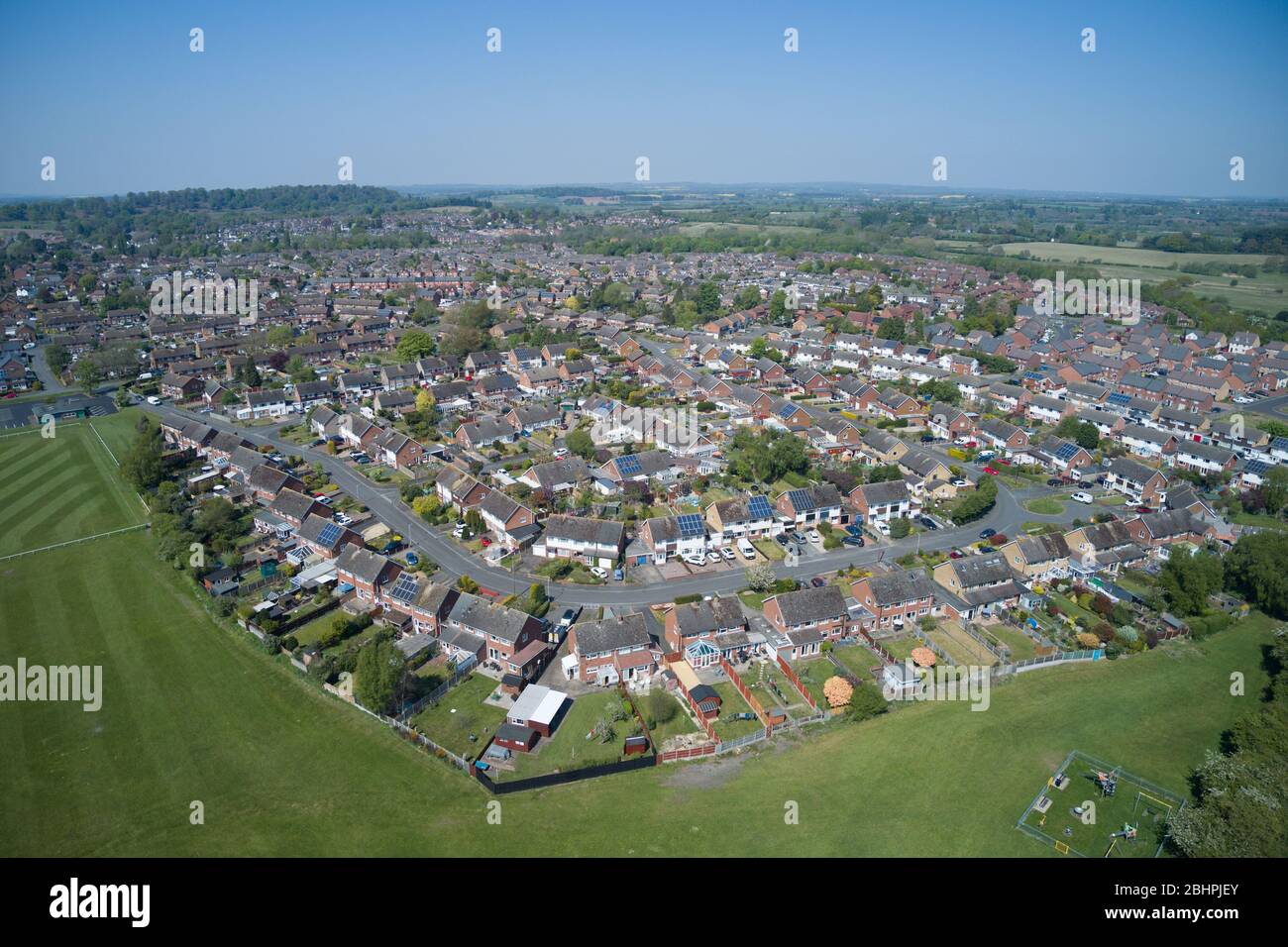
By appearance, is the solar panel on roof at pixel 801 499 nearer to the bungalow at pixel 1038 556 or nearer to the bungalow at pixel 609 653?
the bungalow at pixel 1038 556

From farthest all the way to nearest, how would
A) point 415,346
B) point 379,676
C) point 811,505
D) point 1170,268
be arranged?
point 1170,268 → point 415,346 → point 811,505 → point 379,676

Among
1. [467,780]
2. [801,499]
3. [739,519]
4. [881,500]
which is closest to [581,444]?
[739,519]

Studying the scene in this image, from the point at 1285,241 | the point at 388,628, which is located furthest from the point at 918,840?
the point at 1285,241

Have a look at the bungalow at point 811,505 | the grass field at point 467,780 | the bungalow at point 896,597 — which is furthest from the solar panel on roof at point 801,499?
the grass field at point 467,780

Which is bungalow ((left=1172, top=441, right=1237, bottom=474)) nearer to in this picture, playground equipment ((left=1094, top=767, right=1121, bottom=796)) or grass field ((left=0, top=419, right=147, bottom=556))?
playground equipment ((left=1094, top=767, right=1121, bottom=796))

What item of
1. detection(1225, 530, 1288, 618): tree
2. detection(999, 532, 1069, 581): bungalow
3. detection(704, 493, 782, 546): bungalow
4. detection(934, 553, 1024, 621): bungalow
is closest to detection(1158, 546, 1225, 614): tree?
detection(1225, 530, 1288, 618): tree

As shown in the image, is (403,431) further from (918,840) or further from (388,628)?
(918,840)

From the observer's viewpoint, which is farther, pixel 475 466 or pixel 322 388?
pixel 322 388

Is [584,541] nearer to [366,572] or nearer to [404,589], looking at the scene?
[404,589]
